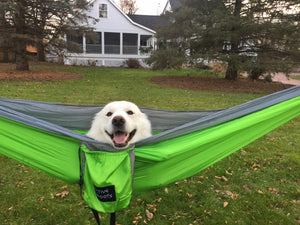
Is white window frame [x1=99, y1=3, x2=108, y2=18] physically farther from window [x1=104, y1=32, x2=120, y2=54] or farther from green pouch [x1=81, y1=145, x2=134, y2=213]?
green pouch [x1=81, y1=145, x2=134, y2=213]

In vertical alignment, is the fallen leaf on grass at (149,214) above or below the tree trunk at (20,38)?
below

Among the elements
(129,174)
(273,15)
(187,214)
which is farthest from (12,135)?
(273,15)

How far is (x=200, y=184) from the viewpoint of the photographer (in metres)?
2.90

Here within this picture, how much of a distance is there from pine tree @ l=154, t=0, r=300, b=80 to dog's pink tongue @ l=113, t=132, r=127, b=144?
8.52 metres

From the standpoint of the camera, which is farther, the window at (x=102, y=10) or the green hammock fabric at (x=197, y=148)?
the window at (x=102, y=10)

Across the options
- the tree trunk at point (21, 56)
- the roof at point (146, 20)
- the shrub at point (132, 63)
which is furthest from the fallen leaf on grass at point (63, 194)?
the roof at point (146, 20)

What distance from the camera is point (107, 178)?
1.43m

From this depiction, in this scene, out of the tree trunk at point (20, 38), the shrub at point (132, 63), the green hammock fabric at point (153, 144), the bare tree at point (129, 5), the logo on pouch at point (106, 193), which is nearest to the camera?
the logo on pouch at point (106, 193)

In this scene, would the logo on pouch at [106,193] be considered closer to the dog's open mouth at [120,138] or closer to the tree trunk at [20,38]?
the dog's open mouth at [120,138]

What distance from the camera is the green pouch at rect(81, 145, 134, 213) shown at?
1.45 metres

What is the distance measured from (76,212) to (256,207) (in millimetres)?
1998

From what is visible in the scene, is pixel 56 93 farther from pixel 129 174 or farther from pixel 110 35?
pixel 110 35

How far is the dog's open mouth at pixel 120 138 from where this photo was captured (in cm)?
173

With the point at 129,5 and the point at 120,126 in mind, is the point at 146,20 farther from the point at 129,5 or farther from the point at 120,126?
the point at 120,126
